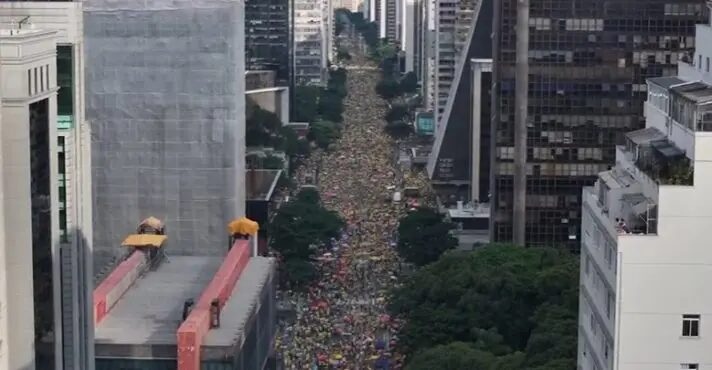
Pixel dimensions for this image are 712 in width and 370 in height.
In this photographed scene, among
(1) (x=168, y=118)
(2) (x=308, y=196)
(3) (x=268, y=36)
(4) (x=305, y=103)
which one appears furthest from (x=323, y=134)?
(1) (x=168, y=118)

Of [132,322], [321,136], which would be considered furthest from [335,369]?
[321,136]

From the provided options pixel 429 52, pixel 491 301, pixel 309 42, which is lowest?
pixel 491 301

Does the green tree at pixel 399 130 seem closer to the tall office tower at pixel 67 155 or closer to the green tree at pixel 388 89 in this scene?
the green tree at pixel 388 89

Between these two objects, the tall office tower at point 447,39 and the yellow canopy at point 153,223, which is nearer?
the yellow canopy at point 153,223

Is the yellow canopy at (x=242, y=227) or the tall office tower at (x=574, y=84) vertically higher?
the tall office tower at (x=574, y=84)

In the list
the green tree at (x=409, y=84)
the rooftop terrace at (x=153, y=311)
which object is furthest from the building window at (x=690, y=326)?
the green tree at (x=409, y=84)

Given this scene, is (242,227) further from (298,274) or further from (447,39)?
(447,39)
